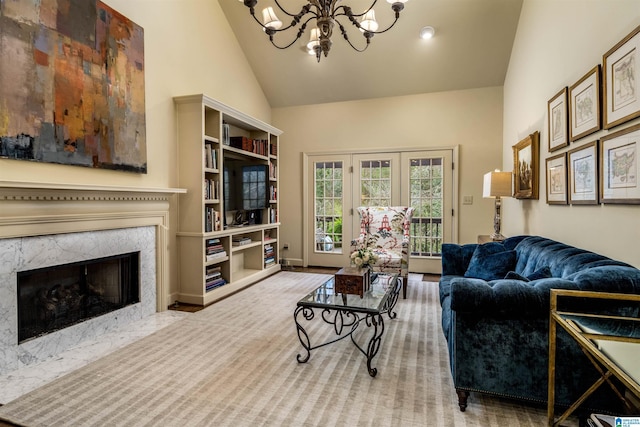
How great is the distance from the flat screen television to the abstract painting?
1.20 metres

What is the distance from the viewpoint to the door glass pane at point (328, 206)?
5.70 metres

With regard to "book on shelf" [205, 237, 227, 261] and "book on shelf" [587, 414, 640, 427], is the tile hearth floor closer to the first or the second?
"book on shelf" [205, 237, 227, 261]

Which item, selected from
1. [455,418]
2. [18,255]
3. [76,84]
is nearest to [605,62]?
[455,418]

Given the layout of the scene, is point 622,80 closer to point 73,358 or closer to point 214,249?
point 214,249

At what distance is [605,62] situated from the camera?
6.77 feet

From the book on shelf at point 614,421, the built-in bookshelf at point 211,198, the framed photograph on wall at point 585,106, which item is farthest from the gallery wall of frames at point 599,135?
the built-in bookshelf at point 211,198

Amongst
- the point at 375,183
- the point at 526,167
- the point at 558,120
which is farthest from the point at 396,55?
the point at 558,120

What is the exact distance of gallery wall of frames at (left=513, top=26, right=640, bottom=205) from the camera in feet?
5.97

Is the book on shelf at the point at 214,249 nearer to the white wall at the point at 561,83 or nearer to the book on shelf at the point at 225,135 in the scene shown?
the book on shelf at the point at 225,135

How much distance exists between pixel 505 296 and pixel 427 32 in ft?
12.8

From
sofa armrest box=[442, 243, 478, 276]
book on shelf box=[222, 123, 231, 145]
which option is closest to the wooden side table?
sofa armrest box=[442, 243, 478, 276]

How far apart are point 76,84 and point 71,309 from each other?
5.93ft

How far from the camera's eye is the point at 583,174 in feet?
7.70

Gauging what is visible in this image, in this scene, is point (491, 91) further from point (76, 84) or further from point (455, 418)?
point (76, 84)
